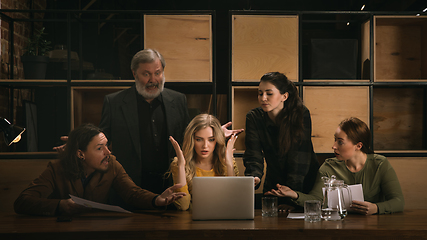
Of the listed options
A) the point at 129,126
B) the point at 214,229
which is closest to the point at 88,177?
the point at 129,126

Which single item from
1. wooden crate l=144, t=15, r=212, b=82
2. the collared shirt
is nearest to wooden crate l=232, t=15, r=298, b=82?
wooden crate l=144, t=15, r=212, b=82

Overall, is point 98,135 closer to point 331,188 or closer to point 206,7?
point 331,188

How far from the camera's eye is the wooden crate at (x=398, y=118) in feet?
10.3

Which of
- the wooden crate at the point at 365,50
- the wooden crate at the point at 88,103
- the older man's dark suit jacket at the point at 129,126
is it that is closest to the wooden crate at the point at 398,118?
the wooden crate at the point at 365,50

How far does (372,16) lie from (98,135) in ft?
8.16

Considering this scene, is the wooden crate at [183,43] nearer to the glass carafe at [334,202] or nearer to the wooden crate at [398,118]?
the glass carafe at [334,202]

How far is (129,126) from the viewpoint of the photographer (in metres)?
2.63

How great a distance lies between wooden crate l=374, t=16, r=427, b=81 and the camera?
3119mm

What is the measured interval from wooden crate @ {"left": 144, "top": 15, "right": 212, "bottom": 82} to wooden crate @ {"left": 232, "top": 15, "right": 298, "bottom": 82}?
0.24 meters

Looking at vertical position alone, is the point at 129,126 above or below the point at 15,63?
below

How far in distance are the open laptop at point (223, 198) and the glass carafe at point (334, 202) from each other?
→ 0.36 m

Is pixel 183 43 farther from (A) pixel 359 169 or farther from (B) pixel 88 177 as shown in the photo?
(A) pixel 359 169

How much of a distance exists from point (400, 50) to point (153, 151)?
7.97 feet

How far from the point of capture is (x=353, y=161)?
233 cm
